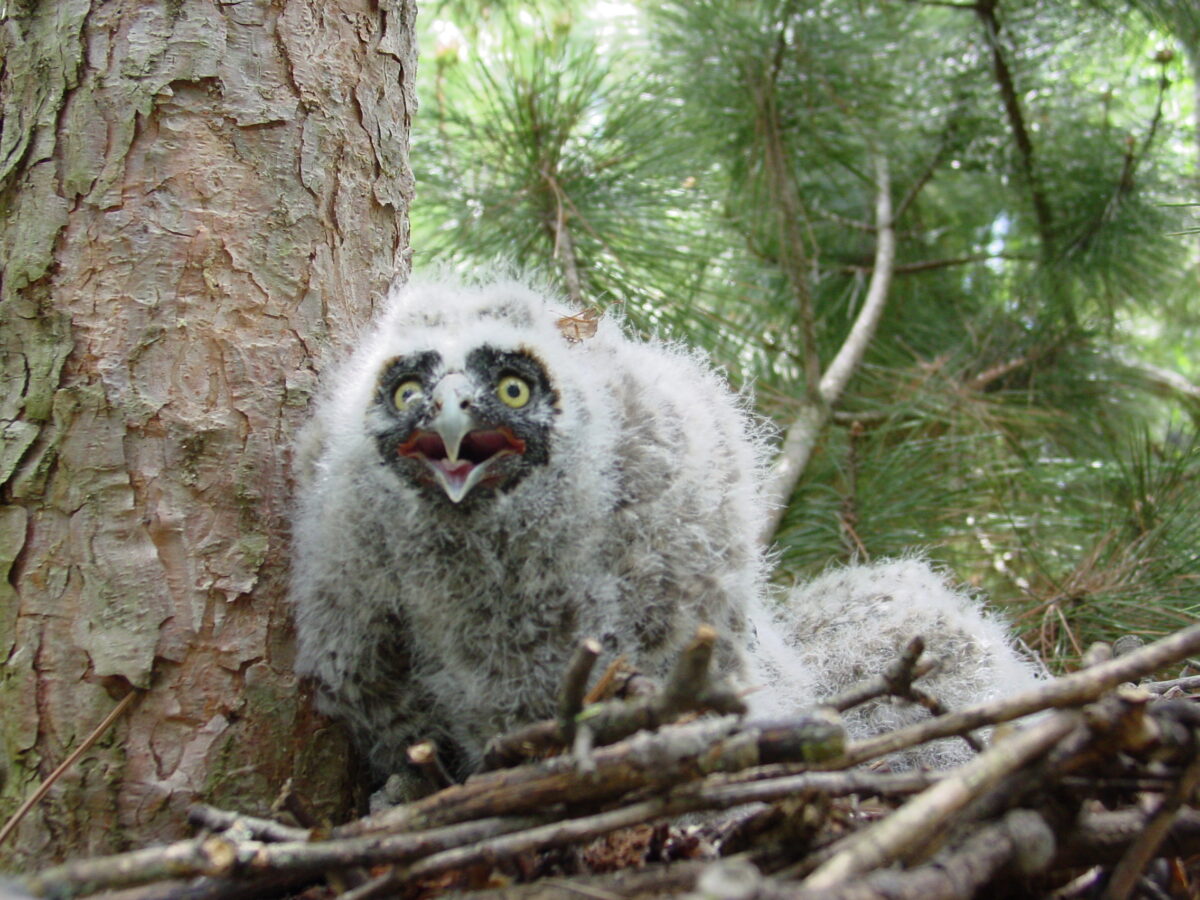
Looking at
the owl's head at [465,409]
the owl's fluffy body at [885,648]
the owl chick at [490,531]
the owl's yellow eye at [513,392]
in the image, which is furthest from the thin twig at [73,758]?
the owl's fluffy body at [885,648]

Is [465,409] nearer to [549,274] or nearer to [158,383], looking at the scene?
[158,383]

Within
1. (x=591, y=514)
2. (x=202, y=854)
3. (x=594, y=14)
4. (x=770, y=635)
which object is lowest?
(x=202, y=854)

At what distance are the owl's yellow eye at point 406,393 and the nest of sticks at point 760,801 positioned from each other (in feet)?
1.70

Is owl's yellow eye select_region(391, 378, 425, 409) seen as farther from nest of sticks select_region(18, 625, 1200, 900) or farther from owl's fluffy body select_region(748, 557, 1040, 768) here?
owl's fluffy body select_region(748, 557, 1040, 768)

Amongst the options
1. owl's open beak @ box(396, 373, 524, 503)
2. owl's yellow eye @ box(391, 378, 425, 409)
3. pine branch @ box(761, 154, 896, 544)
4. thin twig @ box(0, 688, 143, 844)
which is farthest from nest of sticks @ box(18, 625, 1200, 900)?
pine branch @ box(761, 154, 896, 544)

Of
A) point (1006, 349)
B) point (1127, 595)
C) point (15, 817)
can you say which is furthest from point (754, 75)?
point (15, 817)

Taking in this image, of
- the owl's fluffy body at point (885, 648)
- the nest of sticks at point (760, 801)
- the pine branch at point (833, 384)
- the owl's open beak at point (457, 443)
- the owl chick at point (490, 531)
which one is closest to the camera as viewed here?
the nest of sticks at point (760, 801)

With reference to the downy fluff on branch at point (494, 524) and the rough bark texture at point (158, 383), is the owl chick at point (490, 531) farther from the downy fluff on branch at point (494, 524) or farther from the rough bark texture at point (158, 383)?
the rough bark texture at point (158, 383)

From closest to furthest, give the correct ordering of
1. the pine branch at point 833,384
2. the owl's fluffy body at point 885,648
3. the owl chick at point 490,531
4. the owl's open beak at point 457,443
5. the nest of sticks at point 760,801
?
the nest of sticks at point 760,801, the owl's open beak at point 457,443, the owl chick at point 490,531, the owl's fluffy body at point 885,648, the pine branch at point 833,384

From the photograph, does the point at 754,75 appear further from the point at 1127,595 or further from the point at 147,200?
the point at 147,200

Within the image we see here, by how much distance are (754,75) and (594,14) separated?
0.77m

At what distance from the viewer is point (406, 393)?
143 cm

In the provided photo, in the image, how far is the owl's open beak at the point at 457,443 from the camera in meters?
1.30

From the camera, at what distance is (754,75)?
3469 mm
